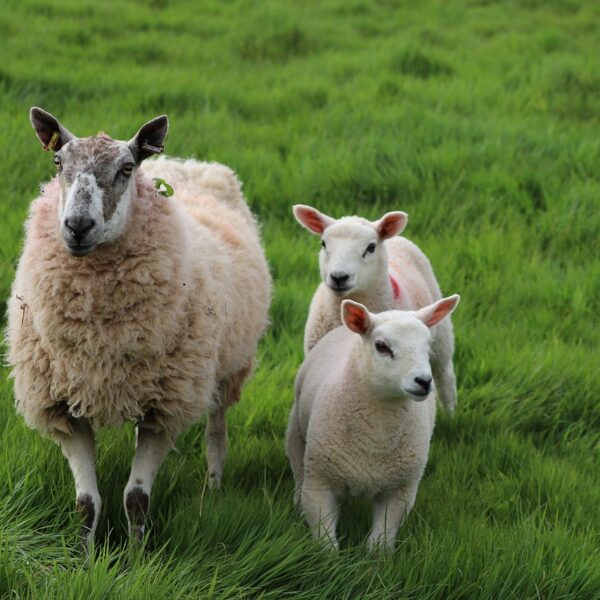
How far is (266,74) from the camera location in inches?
375

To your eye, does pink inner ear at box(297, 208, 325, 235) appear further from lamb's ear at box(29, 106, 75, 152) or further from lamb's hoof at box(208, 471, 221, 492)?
lamb's ear at box(29, 106, 75, 152)

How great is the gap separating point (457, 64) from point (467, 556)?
728cm

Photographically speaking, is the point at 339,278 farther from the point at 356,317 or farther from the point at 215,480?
the point at 215,480

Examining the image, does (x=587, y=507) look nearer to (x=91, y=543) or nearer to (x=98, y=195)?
(x=91, y=543)

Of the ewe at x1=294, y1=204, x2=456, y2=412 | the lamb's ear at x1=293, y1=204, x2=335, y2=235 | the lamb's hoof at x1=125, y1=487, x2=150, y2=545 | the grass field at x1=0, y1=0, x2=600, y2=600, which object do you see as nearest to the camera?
the grass field at x1=0, y1=0, x2=600, y2=600

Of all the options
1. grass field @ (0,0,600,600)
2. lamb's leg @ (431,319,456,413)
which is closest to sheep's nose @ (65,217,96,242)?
grass field @ (0,0,600,600)

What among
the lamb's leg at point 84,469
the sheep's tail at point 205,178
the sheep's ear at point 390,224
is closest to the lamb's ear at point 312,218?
the sheep's ear at point 390,224

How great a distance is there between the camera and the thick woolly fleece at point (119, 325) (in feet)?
11.5

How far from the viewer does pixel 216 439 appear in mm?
4332

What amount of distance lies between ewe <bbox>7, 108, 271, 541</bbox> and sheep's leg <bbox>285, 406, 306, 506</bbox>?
506mm

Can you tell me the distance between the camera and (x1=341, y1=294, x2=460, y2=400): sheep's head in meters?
3.44

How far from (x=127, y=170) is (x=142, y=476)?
111 centimetres

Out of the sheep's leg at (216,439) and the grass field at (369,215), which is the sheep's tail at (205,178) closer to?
the grass field at (369,215)

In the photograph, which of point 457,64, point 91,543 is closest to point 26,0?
point 457,64
